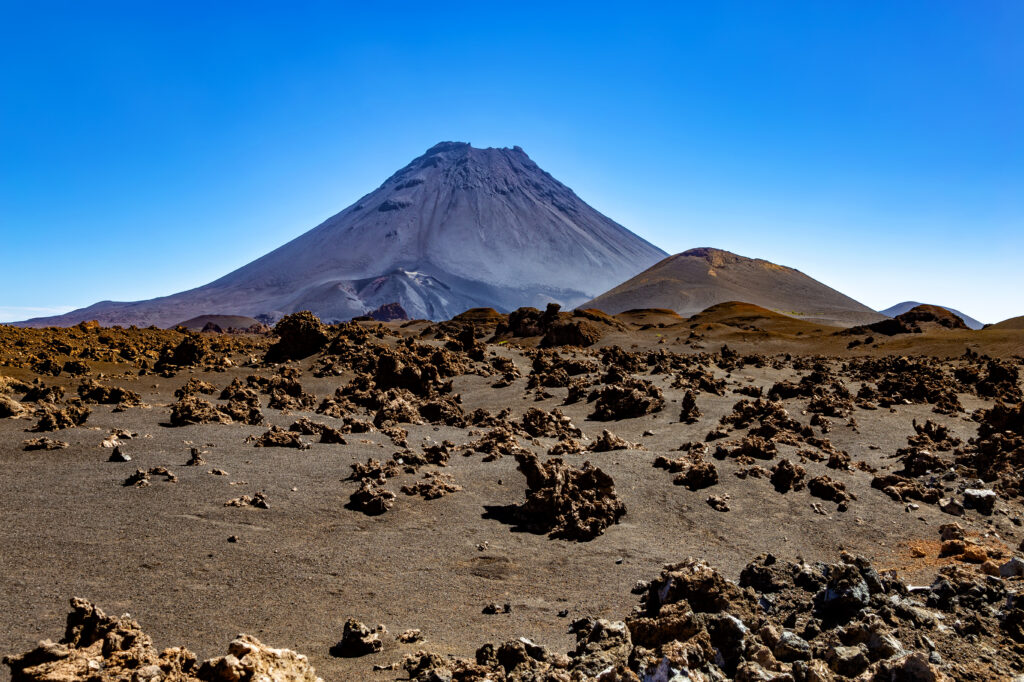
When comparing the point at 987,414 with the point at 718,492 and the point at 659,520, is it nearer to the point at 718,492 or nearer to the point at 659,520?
the point at 718,492

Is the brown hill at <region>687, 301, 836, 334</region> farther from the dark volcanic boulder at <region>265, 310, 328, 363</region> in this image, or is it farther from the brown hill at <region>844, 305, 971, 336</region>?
the dark volcanic boulder at <region>265, 310, 328, 363</region>

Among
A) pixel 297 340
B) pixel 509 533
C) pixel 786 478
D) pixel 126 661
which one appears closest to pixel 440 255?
pixel 297 340

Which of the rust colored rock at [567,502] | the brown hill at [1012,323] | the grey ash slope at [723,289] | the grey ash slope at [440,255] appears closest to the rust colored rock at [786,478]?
the rust colored rock at [567,502]

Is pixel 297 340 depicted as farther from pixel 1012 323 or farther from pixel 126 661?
pixel 1012 323

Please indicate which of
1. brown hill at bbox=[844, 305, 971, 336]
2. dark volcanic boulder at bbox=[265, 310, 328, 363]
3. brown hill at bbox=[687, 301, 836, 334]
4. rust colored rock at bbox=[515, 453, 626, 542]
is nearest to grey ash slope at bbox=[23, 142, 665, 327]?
brown hill at bbox=[687, 301, 836, 334]

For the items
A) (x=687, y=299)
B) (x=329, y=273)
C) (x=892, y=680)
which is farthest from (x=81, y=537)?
(x=329, y=273)

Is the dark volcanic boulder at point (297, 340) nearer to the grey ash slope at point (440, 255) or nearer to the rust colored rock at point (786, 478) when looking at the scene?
the rust colored rock at point (786, 478)
